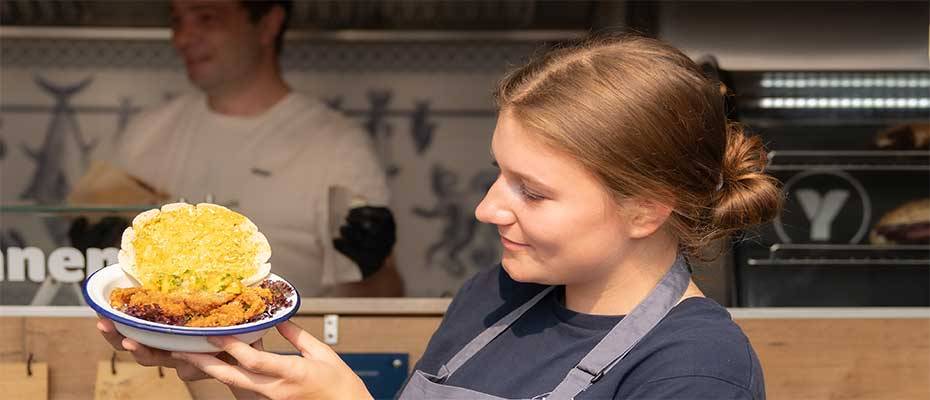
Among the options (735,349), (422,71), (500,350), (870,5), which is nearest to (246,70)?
(422,71)

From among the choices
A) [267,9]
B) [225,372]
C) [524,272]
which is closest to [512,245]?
[524,272]

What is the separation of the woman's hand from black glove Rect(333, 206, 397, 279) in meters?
1.76

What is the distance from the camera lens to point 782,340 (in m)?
2.54

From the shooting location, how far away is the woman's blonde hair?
1384 millimetres

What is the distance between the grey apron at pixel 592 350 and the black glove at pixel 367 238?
154 cm

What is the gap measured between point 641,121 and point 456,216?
8.79 feet

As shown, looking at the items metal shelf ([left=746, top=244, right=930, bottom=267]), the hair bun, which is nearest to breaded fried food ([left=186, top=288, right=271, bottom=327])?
the hair bun

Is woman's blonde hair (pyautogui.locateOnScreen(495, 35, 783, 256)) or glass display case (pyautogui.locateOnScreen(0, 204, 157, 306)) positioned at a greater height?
woman's blonde hair (pyautogui.locateOnScreen(495, 35, 783, 256))

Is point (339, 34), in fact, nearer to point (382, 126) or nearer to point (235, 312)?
point (382, 126)

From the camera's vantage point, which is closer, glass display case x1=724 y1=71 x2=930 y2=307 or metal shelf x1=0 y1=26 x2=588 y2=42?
glass display case x1=724 y1=71 x2=930 y2=307

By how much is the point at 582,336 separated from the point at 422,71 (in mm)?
2619

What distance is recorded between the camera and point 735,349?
135 cm

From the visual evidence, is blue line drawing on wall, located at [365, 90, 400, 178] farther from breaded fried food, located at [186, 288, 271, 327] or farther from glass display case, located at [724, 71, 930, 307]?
breaded fried food, located at [186, 288, 271, 327]

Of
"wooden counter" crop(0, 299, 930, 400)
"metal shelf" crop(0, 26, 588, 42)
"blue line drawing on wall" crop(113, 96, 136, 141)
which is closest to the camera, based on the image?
"wooden counter" crop(0, 299, 930, 400)
